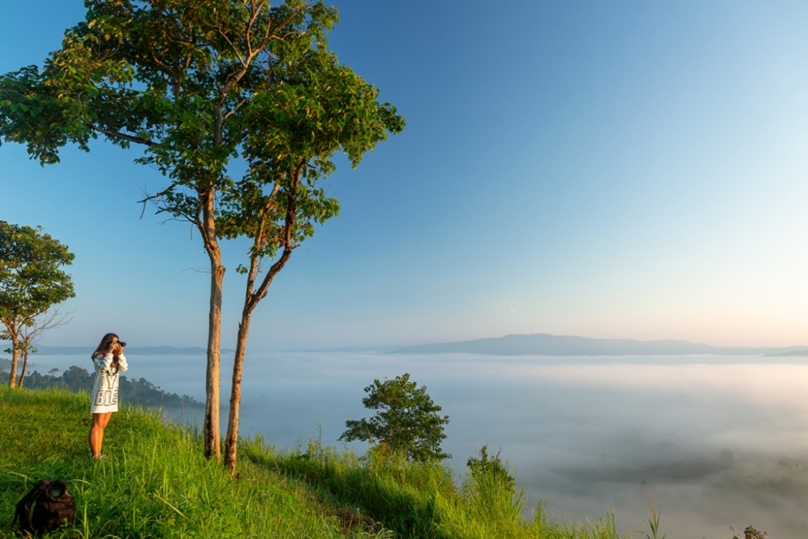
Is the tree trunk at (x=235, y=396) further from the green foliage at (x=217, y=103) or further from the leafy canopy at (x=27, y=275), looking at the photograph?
the leafy canopy at (x=27, y=275)

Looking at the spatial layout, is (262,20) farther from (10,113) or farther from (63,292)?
(63,292)

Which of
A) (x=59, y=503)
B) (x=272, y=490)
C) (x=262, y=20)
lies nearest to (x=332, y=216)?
(x=262, y=20)

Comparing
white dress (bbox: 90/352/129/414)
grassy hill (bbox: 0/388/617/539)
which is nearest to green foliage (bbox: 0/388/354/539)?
grassy hill (bbox: 0/388/617/539)

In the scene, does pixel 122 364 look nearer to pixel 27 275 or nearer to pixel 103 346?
pixel 103 346

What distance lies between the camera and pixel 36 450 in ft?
25.0

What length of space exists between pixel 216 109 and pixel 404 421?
65.7 ft

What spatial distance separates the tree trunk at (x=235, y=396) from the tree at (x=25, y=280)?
16.0m

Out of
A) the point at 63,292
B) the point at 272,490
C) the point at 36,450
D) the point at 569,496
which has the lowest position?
the point at 569,496

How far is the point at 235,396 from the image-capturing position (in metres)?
8.89

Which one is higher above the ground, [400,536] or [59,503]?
[59,503]

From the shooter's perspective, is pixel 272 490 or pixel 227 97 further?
pixel 227 97

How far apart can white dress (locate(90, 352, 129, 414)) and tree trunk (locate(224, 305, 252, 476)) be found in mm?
1951

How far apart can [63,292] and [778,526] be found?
154m

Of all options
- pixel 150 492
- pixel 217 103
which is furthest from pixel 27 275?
pixel 150 492
